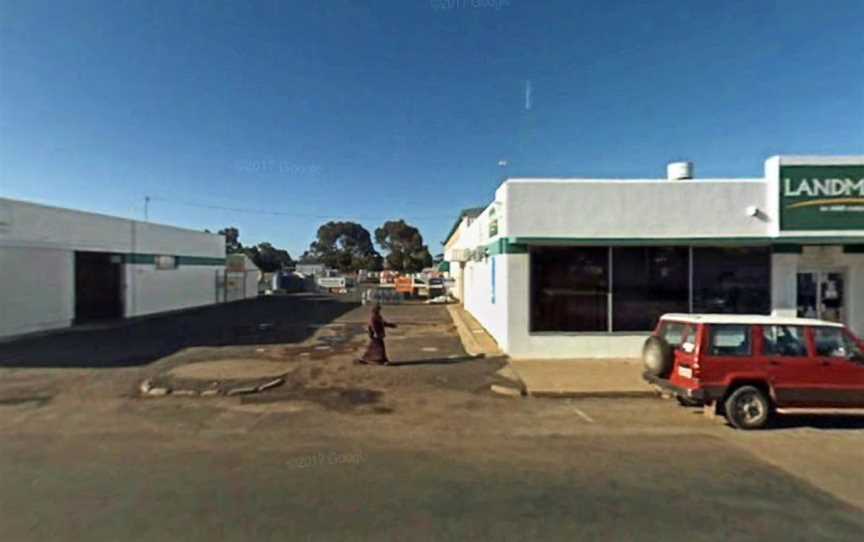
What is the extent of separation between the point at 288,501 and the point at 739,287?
12030mm

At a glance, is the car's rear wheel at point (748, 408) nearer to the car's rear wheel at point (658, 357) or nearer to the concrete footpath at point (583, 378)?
the car's rear wheel at point (658, 357)

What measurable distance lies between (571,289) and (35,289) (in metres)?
19.2

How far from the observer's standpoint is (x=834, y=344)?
7.16 meters

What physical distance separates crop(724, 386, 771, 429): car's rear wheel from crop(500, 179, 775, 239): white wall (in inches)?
218

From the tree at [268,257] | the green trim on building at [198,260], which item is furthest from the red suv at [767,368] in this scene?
the tree at [268,257]

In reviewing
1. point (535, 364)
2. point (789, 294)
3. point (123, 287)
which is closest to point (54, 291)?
point (123, 287)

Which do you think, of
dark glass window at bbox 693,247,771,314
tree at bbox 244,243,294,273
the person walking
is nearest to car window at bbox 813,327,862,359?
dark glass window at bbox 693,247,771,314

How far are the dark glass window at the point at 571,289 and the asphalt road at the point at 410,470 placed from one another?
3.65m

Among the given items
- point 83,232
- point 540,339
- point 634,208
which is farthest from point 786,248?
point 83,232


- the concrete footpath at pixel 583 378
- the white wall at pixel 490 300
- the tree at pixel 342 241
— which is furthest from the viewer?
the tree at pixel 342 241

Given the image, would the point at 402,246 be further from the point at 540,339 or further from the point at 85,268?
the point at 540,339

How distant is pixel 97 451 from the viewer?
19.7ft

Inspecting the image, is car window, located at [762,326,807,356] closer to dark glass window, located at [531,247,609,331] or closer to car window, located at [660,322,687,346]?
car window, located at [660,322,687,346]

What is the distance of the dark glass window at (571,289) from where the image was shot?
12094 millimetres
